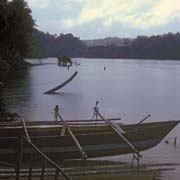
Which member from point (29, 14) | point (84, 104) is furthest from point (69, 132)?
point (29, 14)

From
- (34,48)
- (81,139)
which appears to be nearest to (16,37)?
(34,48)

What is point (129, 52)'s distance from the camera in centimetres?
19725

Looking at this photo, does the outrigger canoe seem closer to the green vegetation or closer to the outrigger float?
the outrigger float

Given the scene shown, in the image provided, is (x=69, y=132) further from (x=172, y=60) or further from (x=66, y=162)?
(x=172, y=60)

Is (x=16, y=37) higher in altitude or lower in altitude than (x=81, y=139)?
higher

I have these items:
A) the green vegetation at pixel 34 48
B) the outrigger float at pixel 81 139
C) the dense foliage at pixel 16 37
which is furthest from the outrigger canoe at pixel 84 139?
the green vegetation at pixel 34 48

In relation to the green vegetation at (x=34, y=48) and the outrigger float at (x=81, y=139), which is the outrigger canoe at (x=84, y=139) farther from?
the green vegetation at (x=34, y=48)

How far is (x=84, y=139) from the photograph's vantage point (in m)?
15.4

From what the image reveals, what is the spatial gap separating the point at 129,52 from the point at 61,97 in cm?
15683

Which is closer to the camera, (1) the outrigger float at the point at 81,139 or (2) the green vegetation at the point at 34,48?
(1) the outrigger float at the point at 81,139

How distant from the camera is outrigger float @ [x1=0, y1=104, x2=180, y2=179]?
14.8 metres

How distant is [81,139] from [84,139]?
9 cm

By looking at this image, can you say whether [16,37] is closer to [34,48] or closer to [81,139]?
[34,48]

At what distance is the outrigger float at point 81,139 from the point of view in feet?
48.6
